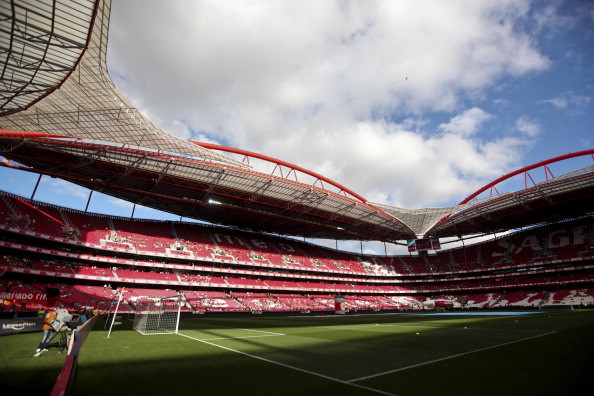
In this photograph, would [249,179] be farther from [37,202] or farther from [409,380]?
[409,380]

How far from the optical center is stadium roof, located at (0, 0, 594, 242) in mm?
15461

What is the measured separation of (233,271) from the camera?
150 feet

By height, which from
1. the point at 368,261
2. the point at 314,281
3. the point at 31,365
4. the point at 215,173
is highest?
the point at 215,173

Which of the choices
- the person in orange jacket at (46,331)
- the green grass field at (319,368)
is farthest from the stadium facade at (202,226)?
the green grass field at (319,368)

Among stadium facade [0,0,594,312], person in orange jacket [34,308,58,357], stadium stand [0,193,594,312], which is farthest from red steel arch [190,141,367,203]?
person in orange jacket [34,308,58,357]

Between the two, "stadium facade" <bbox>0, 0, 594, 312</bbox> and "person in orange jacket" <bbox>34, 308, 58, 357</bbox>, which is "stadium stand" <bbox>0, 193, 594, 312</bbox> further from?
"person in orange jacket" <bbox>34, 308, 58, 357</bbox>

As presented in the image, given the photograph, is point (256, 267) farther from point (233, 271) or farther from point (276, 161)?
point (276, 161)

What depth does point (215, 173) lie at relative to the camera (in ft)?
108

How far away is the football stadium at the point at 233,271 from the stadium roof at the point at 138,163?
17 cm

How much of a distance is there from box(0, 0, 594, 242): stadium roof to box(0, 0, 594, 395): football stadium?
0.17 metres

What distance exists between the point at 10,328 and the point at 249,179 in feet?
79.1

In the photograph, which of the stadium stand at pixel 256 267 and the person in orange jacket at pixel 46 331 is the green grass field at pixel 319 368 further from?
the stadium stand at pixel 256 267

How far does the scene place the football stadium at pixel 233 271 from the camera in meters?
6.84

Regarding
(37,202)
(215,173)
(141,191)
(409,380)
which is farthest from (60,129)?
(409,380)
